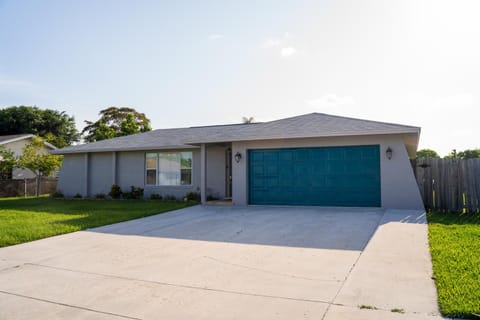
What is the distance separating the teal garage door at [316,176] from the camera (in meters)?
10.5

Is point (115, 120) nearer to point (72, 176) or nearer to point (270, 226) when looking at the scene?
point (72, 176)

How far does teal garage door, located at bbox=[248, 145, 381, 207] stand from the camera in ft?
34.6

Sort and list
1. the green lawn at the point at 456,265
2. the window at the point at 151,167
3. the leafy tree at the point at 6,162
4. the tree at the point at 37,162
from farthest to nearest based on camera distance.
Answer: the leafy tree at the point at 6,162 → the tree at the point at 37,162 → the window at the point at 151,167 → the green lawn at the point at 456,265

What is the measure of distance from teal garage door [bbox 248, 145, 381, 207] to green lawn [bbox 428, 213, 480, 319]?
2.89 metres

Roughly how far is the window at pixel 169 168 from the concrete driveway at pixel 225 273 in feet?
23.5

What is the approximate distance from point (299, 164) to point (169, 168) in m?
6.65

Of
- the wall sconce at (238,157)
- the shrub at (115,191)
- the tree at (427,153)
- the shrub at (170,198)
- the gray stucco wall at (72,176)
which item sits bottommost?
the shrub at (170,198)

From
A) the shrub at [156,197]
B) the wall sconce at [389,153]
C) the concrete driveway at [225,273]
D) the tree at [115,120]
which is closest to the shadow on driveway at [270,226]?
the concrete driveway at [225,273]

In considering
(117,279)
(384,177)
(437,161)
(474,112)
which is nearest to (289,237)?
(117,279)

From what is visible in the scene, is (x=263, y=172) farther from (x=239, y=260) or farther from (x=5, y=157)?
(x=5, y=157)

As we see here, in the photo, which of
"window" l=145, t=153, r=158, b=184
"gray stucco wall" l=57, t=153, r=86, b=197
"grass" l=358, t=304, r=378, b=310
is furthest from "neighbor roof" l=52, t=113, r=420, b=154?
"grass" l=358, t=304, r=378, b=310

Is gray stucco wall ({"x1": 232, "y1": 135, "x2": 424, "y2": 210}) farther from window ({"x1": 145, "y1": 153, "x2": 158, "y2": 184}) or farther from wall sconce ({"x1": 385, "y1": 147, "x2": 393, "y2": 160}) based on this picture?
window ({"x1": 145, "y1": 153, "x2": 158, "y2": 184})

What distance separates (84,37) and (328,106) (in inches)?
535

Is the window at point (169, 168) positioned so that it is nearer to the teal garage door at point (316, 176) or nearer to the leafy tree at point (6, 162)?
the teal garage door at point (316, 176)
